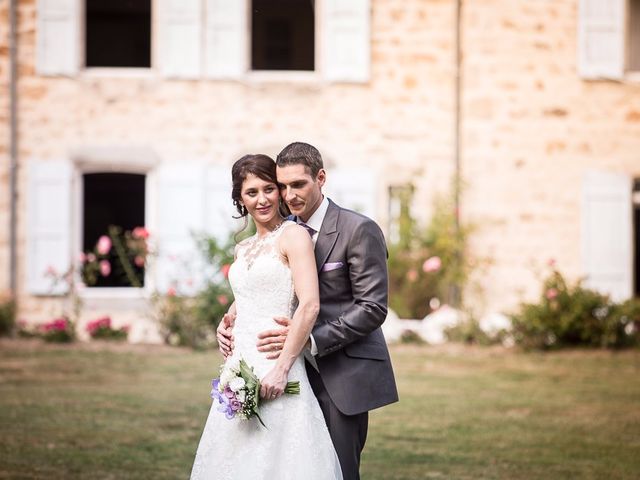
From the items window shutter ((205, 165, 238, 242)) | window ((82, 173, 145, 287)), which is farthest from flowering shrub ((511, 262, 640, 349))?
window ((82, 173, 145, 287))

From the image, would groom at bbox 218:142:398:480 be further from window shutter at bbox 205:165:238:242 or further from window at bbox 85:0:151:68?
window at bbox 85:0:151:68

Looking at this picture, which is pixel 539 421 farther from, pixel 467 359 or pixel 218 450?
pixel 218 450

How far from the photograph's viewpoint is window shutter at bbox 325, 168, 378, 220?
14305 mm

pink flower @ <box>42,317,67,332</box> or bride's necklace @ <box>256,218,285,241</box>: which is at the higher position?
bride's necklace @ <box>256,218,285,241</box>

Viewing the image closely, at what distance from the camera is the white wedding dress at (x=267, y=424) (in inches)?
166

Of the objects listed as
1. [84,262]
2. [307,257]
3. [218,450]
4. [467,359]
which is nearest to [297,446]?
[218,450]

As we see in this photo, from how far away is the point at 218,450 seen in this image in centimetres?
432

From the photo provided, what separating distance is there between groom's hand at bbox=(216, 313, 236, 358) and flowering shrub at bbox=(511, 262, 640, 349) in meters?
8.08

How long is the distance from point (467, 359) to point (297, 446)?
787 cm

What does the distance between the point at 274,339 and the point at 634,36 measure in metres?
12.2

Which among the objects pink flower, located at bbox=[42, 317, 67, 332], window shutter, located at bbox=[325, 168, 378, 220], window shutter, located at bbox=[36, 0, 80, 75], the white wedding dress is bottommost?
pink flower, located at bbox=[42, 317, 67, 332]

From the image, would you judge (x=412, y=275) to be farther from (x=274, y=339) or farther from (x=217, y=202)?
(x=274, y=339)

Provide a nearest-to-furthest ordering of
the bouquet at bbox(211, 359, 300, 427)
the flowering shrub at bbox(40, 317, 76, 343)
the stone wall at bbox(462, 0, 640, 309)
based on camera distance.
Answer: the bouquet at bbox(211, 359, 300, 427) → the flowering shrub at bbox(40, 317, 76, 343) → the stone wall at bbox(462, 0, 640, 309)

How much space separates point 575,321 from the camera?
40.3 feet
